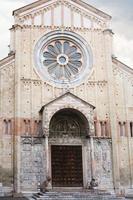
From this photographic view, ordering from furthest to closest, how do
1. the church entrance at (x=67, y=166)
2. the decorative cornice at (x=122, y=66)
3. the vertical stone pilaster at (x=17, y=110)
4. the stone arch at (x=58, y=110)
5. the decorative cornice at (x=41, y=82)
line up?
the decorative cornice at (x=122, y=66)
the decorative cornice at (x=41, y=82)
the church entrance at (x=67, y=166)
the stone arch at (x=58, y=110)
the vertical stone pilaster at (x=17, y=110)

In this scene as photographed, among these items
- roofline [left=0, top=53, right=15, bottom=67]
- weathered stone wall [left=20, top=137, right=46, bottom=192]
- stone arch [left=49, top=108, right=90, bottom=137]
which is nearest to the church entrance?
stone arch [left=49, top=108, right=90, bottom=137]

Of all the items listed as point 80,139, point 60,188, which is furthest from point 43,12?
point 60,188

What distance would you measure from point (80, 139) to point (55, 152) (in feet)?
5.99

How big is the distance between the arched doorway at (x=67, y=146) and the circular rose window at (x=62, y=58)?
2380mm

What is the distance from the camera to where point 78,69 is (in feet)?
84.0

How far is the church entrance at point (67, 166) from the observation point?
76.6ft

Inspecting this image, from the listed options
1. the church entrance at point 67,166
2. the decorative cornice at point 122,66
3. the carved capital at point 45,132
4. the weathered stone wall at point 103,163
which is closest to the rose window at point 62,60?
the decorative cornice at point 122,66

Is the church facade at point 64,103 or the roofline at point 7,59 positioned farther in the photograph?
the roofline at point 7,59

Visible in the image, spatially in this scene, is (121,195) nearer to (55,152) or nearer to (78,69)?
(55,152)

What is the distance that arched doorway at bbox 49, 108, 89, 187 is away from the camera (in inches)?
923

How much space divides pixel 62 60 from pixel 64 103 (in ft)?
11.9

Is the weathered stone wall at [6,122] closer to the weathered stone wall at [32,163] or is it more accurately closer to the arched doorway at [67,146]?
the weathered stone wall at [32,163]

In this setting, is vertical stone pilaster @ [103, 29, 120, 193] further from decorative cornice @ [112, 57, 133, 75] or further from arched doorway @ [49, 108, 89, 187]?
arched doorway @ [49, 108, 89, 187]

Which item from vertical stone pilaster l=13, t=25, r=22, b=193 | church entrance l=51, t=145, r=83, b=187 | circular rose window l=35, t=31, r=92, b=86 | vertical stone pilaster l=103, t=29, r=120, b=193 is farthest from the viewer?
circular rose window l=35, t=31, r=92, b=86
